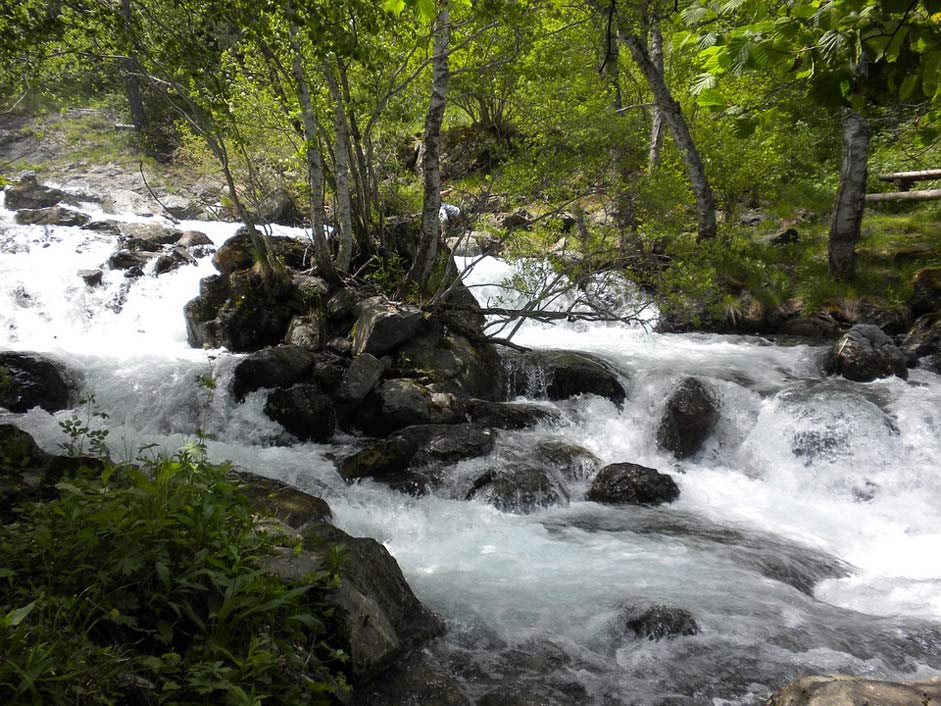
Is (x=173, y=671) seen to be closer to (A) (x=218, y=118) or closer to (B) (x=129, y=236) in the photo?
(A) (x=218, y=118)

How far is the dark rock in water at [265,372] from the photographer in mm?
9242

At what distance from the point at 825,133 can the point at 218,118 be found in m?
16.5

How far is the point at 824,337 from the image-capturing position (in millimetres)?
12531

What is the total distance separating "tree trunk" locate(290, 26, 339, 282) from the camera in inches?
362

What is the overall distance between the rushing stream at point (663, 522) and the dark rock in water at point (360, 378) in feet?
3.01

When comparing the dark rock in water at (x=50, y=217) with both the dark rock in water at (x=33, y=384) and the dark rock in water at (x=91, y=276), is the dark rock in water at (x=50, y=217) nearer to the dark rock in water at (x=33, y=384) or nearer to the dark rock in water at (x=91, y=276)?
the dark rock in water at (x=91, y=276)

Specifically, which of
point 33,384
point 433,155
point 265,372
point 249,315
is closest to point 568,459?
point 265,372

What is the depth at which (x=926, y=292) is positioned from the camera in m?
12.0

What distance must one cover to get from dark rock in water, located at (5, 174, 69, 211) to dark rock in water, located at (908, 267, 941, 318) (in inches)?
861

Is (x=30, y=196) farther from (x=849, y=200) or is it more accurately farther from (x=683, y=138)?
(x=849, y=200)

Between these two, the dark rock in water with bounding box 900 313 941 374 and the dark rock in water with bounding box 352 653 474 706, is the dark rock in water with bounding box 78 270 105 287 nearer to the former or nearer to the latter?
the dark rock in water with bounding box 352 653 474 706

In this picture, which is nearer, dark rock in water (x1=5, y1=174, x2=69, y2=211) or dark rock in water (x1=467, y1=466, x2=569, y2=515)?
dark rock in water (x1=467, y1=466, x2=569, y2=515)

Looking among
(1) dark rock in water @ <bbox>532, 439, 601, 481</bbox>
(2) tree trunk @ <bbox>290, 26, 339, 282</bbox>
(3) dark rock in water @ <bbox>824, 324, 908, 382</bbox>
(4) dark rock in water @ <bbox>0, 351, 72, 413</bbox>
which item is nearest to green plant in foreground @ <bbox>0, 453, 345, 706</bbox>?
(1) dark rock in water @ <bbox>532, 439, 601, 481</bbox>

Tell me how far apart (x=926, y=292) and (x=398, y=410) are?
1031 cm
